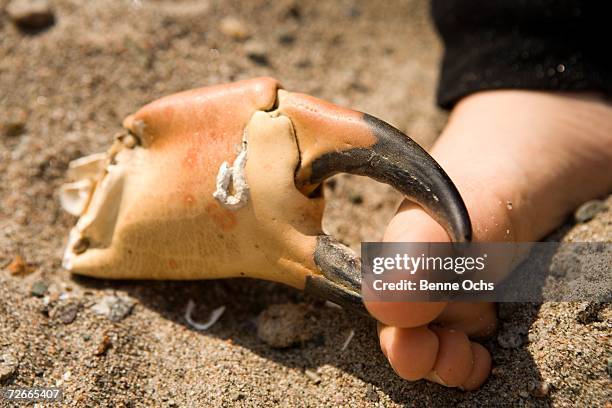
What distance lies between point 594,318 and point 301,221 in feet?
1.65

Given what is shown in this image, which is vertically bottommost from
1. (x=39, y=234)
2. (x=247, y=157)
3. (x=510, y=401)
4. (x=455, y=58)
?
(x=39, y=234)

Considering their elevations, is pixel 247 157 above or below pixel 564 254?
above

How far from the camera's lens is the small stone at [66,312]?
47.2 inches

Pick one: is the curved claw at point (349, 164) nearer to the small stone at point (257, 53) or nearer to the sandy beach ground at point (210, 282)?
the sandy beach ground at point (210, 282)

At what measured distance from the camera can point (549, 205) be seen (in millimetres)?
1239

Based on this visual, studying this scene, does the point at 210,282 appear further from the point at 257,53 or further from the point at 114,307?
the point at 257,53

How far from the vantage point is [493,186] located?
3.73ft

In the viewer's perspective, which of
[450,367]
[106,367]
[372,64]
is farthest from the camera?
[372,64]

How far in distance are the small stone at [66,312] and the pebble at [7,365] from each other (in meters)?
0.12

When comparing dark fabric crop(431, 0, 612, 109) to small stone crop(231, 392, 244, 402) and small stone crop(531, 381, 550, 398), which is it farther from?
small stone crop(231, 392, 244, 402)

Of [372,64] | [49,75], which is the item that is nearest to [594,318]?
[372,64]

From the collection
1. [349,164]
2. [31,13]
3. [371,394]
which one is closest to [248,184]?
[349,164]

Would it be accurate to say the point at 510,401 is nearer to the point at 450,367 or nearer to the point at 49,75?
the point at 450,367

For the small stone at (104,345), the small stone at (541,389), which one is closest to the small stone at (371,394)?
the small stone at (541,389)
